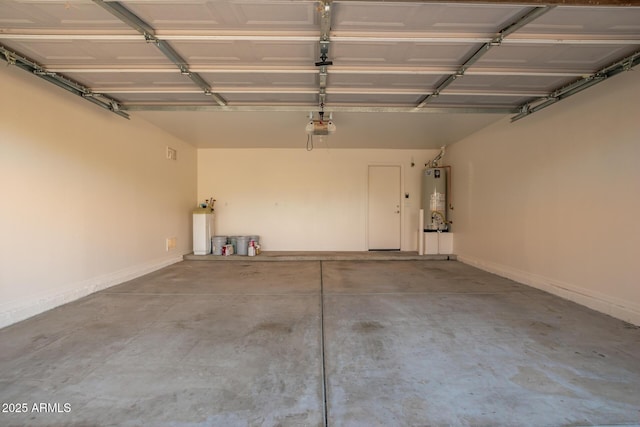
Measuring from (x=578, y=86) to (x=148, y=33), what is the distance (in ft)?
14.1

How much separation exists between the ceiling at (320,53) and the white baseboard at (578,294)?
7.36 ft

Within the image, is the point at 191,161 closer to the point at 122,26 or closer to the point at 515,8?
the point at 122,26

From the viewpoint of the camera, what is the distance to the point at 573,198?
129 inches

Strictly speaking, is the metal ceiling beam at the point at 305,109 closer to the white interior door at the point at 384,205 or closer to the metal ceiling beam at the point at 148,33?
the metal ceiling beam at the point at 148,33

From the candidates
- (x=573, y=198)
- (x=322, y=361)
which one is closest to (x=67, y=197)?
(x=322, y=361)

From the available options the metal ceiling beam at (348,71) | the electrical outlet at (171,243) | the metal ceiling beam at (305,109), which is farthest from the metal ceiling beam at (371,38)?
the electrical outlet at (171,243)

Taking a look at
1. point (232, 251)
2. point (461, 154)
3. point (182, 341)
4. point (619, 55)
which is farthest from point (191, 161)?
point (619, 55)

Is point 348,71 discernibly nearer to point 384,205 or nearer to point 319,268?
point 319,268

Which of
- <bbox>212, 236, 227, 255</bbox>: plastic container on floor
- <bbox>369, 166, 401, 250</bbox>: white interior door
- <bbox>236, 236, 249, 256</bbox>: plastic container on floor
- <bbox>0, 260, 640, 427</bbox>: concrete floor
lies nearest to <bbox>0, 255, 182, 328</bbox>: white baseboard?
<bbox>0, 260, 640, 427</bbox>: concrete floor

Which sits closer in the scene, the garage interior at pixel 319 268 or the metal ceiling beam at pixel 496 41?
the garage interior at pixel 319 268

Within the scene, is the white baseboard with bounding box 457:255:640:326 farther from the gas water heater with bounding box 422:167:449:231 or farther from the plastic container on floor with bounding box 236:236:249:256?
the plastic container on floor with bounding box 236:236:249:256

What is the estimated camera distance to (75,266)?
10.9 ft

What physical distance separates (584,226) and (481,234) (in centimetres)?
196

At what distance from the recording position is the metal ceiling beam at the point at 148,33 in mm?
1983
